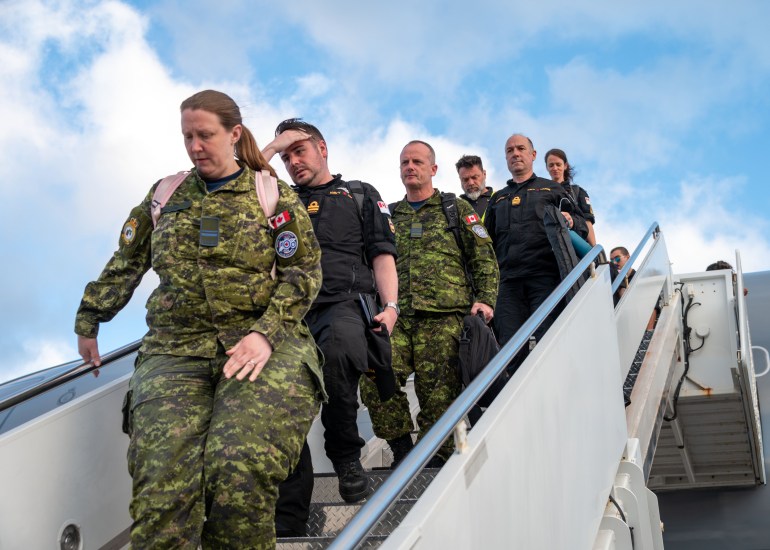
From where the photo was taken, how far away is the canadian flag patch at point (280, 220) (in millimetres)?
2783

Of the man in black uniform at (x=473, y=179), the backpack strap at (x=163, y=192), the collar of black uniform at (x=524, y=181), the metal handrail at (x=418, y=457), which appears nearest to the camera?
the metal handrail at (x=418, y=457)

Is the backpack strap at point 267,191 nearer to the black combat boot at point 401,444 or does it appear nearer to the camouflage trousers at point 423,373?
the camouflage trousers at point 423,373

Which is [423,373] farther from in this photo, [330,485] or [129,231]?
[129,231]

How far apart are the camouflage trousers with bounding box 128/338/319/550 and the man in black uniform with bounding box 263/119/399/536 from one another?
0.82 m

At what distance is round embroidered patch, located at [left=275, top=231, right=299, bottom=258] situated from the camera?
9.03ft

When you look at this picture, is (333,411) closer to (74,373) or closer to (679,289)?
(74,373)

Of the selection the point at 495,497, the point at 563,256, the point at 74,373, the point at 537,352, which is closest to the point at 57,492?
the point at 74,373

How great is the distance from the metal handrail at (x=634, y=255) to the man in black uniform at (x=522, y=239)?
0.38 meters

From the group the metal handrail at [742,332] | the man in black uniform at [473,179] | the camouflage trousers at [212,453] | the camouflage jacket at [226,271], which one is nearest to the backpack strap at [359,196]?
the camouflage jacket at [226,271]

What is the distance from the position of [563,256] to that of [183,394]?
2.88 m

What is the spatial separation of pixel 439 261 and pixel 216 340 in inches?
77.8

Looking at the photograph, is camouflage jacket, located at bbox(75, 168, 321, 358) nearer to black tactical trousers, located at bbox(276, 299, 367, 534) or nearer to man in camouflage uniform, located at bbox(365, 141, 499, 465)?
black tactical trousers, located at bbox(276, 299, 367, 534)

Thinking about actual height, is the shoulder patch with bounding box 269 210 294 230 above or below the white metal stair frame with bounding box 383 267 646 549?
above

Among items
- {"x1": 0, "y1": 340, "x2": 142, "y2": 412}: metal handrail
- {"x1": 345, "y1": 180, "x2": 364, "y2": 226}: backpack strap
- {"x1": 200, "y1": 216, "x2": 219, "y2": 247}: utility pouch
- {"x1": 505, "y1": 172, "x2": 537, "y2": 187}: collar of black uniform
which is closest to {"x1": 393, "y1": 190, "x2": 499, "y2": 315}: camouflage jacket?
{"x1": 345, "y1": 180, "x2": 364, "y2": 226}: backpack strap
